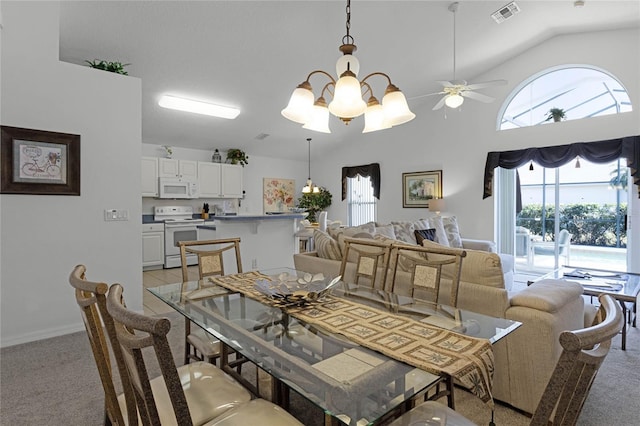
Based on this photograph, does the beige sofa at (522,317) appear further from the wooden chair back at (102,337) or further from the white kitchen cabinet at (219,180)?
the white kitchen cabinet at (219,180)

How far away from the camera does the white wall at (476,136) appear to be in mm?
4934

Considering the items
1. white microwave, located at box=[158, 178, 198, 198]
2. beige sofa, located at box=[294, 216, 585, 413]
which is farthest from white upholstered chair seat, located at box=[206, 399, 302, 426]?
white microwave, located at box=[158, 178, 198, 198]

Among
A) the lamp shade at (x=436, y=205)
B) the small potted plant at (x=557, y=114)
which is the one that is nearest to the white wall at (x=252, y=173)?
the lamp shade at (x=436, y=205)

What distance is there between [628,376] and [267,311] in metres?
2.66

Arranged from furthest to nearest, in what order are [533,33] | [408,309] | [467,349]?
[533,33] → [408,309] → [467,349]

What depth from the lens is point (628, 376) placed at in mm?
2418

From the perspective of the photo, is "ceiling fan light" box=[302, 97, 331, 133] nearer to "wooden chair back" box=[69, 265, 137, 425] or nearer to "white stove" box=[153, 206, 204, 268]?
"wooden chair back" box=[69, 265, 137, 425]

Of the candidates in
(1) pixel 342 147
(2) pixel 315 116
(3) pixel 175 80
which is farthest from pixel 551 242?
(3) pixel 175 80

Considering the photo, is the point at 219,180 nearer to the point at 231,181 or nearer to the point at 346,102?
the point at 231,181

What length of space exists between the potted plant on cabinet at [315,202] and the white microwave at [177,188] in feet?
9.53

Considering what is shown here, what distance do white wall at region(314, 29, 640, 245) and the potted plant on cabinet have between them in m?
0.27

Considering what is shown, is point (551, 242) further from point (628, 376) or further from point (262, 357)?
point (262, 357)

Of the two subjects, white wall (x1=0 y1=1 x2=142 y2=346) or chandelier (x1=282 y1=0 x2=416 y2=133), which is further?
white wall (x1=0 y1=1 x2=142 y2=346)

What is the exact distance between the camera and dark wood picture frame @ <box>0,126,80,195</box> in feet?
9.61
